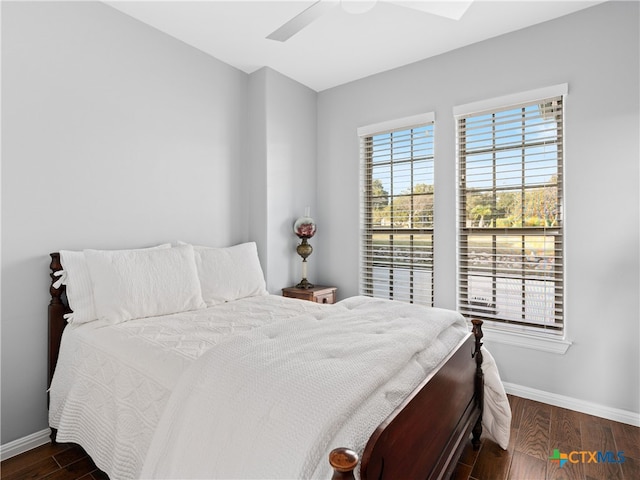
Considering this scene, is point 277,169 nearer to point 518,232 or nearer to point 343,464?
point 518,232

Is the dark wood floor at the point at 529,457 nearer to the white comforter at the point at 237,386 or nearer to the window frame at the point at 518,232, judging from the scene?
the white comforter at the point at 237,386

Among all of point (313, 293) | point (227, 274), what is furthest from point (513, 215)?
point (227, 274)

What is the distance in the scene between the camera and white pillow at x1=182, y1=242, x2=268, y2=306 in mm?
2592

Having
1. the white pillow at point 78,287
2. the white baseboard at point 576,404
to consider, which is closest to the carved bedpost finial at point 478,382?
the white baseboard at point 576,404

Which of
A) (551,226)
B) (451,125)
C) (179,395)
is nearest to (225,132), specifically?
(451,125)

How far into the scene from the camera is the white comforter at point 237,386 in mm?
1050

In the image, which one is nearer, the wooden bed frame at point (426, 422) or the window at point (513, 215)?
the wooden bed frame at point (426, 422)

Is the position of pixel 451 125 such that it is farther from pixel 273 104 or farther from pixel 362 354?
pixel 362 354

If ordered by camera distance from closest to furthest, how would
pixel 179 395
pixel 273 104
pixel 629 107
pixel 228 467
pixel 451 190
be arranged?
pixel 228 467 < pixel 179 395 < pixel 629 107 < pixel 451 190 < pixel 273 104

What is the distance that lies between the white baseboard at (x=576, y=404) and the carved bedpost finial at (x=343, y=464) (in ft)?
8.21

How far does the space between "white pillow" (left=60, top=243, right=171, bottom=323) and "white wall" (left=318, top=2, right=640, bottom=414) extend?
262 cm

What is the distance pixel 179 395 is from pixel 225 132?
2.49 m

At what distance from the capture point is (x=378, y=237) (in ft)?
11.7

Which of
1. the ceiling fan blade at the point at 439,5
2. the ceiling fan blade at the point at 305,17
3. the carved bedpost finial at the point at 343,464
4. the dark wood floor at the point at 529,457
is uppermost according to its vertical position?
the ceiling fan blade at the point at 439,5
